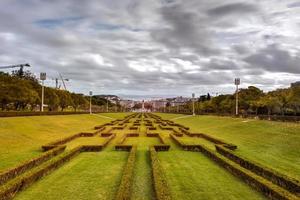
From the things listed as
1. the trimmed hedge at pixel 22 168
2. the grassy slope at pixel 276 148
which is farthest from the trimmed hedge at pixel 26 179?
the grassy slope at pixel 276 148

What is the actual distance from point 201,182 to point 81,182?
4190mm

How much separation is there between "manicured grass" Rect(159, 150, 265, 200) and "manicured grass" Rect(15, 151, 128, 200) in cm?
206

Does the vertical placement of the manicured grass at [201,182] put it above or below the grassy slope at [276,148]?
below

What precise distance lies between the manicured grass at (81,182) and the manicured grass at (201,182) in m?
2.06

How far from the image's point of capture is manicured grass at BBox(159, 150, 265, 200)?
33.9 feet

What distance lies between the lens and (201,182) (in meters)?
11.9

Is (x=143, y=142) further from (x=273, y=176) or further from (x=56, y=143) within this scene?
(x=273, y=176)

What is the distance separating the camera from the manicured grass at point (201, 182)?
10.3m

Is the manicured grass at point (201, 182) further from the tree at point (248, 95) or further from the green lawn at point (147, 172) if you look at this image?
the tree at point (248, 95)

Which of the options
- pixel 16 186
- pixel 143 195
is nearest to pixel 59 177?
pixel 16 186

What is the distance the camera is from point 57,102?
7875 cm

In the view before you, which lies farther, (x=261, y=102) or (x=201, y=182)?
(x=261, y=102)

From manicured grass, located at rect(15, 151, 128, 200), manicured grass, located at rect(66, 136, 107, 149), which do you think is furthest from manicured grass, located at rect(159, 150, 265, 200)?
manicured grass, located at rect(66, 136, 107, 149)

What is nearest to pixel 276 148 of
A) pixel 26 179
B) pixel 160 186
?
pixel 160 186
